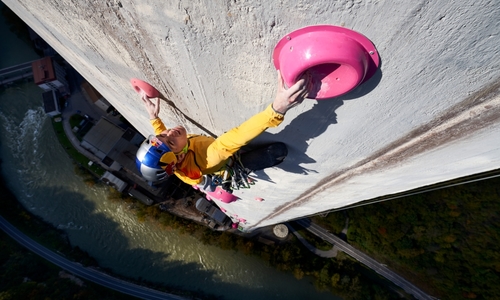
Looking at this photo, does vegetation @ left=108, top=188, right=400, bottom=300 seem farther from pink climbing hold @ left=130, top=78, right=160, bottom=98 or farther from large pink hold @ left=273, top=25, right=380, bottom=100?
large pink hold @ left=273, top=25, right=380, bottom=100

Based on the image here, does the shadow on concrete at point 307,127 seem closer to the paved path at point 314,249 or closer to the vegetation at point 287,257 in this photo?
the vegetation at point 287,257

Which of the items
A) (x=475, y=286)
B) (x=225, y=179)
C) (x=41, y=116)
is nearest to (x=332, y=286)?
(x=475, y=286)

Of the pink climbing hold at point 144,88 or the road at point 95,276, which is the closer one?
the pink climbing hold at point 144,88

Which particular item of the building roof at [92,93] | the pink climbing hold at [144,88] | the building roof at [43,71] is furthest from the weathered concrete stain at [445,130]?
the building roof at [43,71]

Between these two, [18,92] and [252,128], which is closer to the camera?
[252,128]

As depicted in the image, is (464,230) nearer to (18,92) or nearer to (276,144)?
(276,144)

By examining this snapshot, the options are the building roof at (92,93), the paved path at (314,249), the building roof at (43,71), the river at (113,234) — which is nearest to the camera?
the building roof at (43,71)
